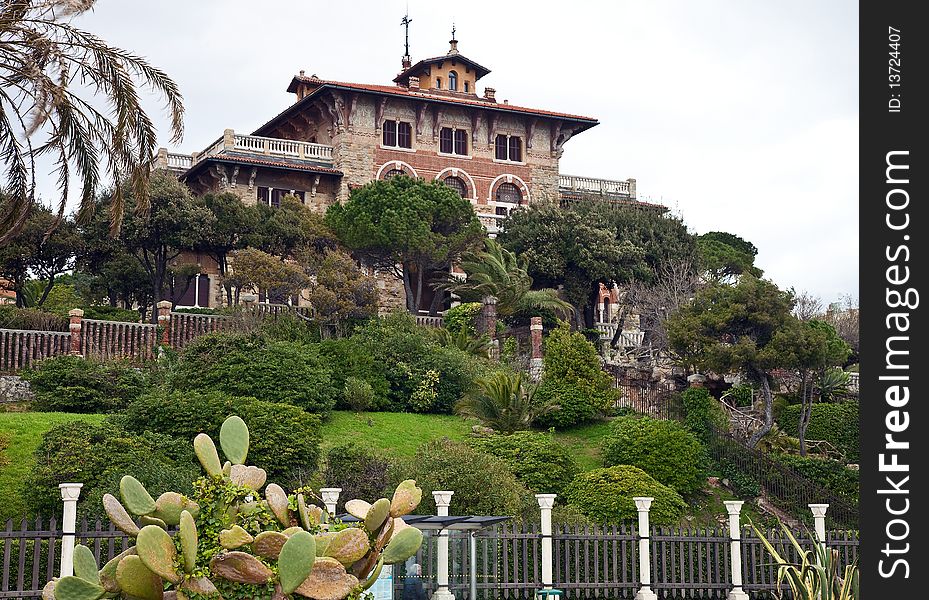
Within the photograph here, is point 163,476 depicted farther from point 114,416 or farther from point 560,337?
point 560,337

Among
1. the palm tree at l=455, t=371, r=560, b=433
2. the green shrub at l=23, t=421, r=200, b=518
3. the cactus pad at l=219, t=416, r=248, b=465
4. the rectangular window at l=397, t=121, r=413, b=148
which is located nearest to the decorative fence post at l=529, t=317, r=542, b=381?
the palm tree at l=455, t=371, r=560, b=433

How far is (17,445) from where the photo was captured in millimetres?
22281

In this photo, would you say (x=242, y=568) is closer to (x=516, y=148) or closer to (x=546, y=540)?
(x=546, y=540)

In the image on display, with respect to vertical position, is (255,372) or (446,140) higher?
(446,140)

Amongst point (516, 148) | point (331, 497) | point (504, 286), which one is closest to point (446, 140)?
point (516, 148)

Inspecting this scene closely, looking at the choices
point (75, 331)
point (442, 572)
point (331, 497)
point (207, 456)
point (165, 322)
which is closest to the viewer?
point (207, 456)

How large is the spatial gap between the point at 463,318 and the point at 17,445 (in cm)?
1496

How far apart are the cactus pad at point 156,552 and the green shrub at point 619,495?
13.0m

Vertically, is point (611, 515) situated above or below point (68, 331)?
below
